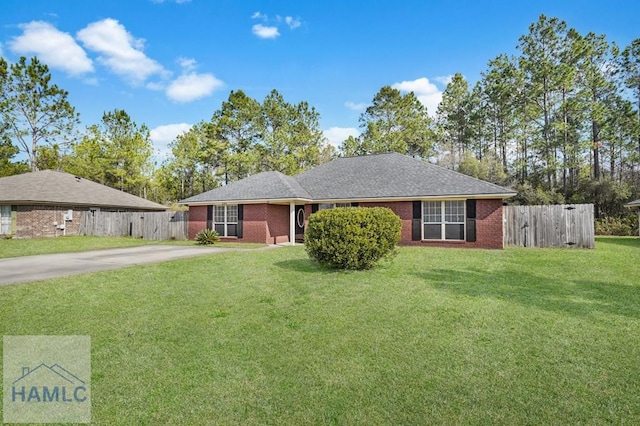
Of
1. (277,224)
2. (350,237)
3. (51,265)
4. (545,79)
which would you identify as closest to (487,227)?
(350,237)

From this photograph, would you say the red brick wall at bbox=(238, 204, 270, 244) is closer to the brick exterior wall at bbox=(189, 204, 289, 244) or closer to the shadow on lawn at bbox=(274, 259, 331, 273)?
the brick exterior wall at bbox=(189, 204, 289, 244)

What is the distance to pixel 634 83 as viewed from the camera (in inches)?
1101

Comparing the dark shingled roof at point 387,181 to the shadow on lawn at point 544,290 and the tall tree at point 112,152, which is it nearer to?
the shadow on lawn at point 544,290

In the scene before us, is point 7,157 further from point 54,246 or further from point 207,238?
point 207,238

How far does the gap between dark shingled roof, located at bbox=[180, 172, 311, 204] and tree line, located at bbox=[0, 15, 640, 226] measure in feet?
54.7

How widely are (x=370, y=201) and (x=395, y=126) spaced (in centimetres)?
2322

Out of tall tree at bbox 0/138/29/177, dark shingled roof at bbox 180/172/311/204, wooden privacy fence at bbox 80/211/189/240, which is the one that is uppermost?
tall tree at bbox 0/138/29/177

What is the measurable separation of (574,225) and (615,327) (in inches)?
472

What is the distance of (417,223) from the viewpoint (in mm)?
15867

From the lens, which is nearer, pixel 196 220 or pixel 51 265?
pixel 51 265

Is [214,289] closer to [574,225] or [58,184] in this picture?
[574,225]

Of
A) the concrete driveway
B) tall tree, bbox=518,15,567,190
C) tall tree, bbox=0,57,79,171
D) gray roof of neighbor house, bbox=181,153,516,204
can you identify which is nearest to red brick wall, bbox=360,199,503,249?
gray roof of neighbor house, bbox=181,153,516,204

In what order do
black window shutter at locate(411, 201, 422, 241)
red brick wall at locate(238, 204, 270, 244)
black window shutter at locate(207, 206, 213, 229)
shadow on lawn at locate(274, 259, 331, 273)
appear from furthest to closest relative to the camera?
black window shutter at locate(207, 206, 213, 229) → red brick wall at locate(238, 204, 270, 244) → black window shutter at locate(411, 201, 422, 241) → shadow on lawn at locate(274, 259, 331, 273)

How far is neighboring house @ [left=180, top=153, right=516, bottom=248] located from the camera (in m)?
14.9
